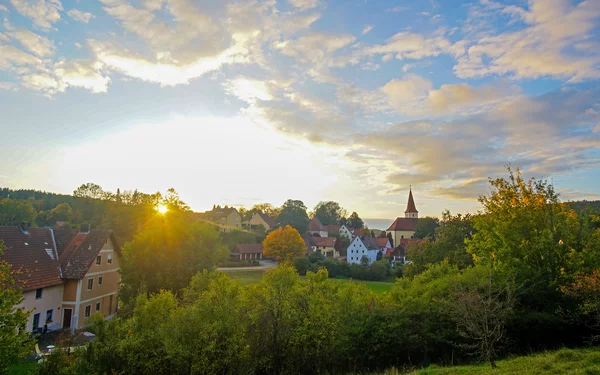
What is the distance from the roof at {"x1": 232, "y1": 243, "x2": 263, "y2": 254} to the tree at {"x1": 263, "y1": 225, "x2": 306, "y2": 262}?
834 cm

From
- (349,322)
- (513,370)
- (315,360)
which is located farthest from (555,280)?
(315,360)

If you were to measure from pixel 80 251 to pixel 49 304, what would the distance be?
13.5 ft

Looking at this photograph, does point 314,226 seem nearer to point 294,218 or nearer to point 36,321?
point 294,218

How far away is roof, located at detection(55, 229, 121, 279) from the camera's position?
23.5 m

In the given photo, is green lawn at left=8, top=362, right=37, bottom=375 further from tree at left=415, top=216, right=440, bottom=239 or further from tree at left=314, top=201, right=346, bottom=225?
tree at left=314, top=201, right=346, bottom=225

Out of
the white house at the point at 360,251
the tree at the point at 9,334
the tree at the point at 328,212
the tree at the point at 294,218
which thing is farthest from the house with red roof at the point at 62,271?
the tree at the point at 328,212

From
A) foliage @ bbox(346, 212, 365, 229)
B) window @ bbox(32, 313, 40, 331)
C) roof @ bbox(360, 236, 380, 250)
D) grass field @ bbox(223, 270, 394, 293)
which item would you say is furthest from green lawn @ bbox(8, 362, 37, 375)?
foliage @ bbox(346, 212, 365, 229)

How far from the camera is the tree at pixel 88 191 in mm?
77125

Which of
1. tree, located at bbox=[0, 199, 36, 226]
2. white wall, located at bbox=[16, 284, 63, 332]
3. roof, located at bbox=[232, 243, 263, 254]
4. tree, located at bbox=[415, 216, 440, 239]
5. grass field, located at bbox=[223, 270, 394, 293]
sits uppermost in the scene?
tree, located at bbox=[0, 199, 36, 226]

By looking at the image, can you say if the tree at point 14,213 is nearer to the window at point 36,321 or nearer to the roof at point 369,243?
the window at point 36,321

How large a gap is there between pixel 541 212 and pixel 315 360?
14.3 m

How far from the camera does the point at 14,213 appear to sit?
64.0 metres

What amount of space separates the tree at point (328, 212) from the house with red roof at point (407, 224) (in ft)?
71.8

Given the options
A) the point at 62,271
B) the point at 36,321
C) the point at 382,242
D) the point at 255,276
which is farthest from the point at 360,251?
the point at 36,321
